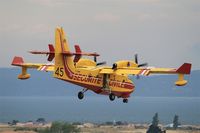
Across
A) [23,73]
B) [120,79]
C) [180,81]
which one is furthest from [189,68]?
[23,73]

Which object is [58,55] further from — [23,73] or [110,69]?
[23,73]

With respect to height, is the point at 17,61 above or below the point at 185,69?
above

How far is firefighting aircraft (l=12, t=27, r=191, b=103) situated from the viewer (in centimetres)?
9475

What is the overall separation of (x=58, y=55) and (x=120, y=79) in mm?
9935

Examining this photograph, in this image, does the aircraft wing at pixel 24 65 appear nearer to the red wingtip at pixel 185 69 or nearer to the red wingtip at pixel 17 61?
the red wingtip at pixel 17 61

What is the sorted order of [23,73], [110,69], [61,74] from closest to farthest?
[61,74] < [110,69] < [23,73]

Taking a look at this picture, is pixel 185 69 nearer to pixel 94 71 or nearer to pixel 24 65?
pixel 94 71

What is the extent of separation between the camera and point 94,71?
9850cm

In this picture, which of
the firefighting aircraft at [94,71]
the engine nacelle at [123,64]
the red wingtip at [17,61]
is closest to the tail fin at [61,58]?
the firefighting aircraft at [94,71]

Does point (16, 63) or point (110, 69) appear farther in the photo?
point (16, 63)

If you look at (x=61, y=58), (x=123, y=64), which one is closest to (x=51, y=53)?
(x=61, y=58)

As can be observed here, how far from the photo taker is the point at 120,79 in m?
102

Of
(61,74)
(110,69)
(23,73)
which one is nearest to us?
(61,74)

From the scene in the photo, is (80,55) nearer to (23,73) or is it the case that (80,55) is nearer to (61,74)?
(61,74)
